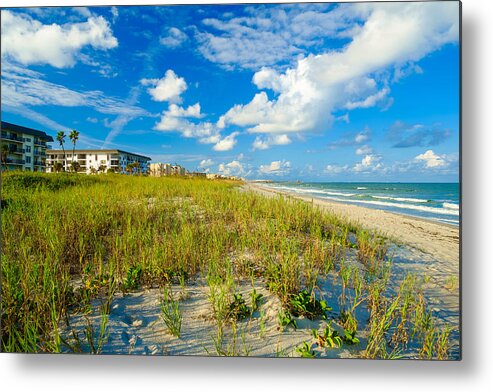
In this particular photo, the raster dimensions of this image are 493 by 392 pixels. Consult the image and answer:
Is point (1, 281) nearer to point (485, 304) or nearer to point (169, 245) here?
point (169, 245)

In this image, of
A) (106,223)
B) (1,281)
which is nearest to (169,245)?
(106,223)

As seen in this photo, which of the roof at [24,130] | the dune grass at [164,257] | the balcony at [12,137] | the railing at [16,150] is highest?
the roof at [24,130]

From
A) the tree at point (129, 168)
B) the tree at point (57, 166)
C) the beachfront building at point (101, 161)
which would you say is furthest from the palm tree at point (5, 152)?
the tree at point (129, 168)

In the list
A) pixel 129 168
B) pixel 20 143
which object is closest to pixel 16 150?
pixel 20 143

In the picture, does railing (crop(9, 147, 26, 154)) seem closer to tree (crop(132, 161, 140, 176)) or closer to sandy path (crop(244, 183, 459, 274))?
tree (crop(132, 161, 140, 176))

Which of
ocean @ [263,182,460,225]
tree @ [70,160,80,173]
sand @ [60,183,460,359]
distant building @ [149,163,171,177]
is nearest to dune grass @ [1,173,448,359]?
sand @ [60,183,460,359]

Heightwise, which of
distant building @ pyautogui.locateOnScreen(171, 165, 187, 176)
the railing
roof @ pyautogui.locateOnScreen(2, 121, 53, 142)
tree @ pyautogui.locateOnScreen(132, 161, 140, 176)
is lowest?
distant building @ pyautogui.locateOnScreen(171, 165, 187, 176)

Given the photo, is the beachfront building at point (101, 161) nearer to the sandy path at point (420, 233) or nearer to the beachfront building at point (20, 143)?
the beachfront building at point (20, 143)
